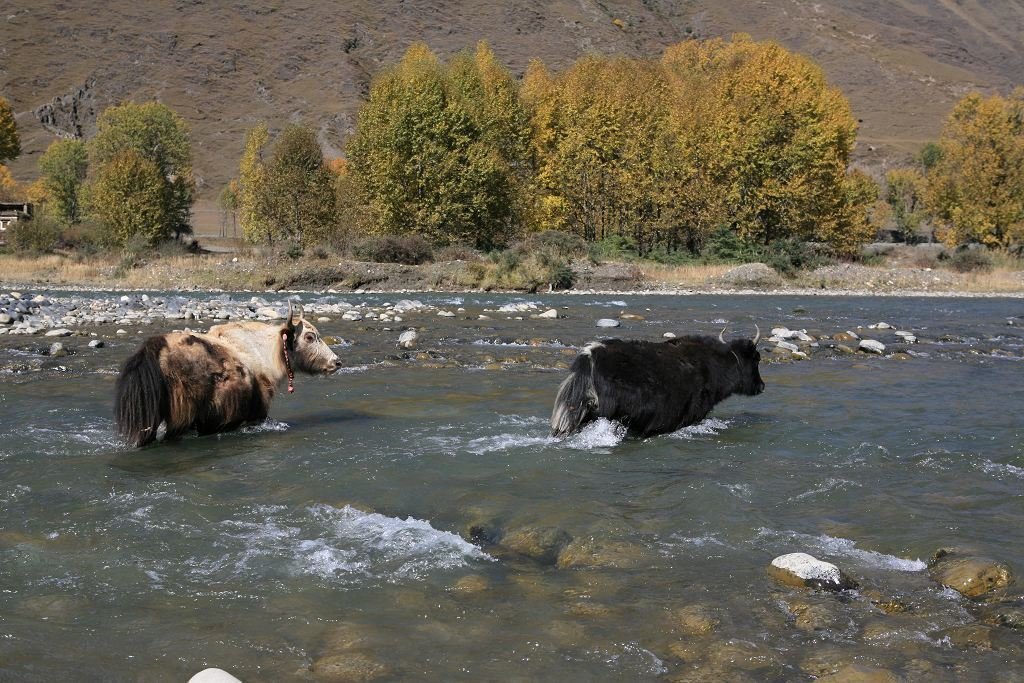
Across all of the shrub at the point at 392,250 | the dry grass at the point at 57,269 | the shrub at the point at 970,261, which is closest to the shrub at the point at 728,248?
the shrub at the point at 970,261

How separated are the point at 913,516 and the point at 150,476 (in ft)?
21.6

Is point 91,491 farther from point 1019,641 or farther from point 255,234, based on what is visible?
point 255,234

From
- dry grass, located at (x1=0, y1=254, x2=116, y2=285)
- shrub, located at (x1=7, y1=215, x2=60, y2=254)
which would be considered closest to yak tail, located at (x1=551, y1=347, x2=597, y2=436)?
dry grass, located at (x1=0, y1=254, x2=116, y2=285)

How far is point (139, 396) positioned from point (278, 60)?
16432cm

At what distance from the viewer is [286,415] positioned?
11188mm

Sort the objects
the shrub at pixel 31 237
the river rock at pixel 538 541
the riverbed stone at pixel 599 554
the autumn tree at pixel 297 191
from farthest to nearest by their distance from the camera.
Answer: the autumn tree at pixel 297 191 < the shrub at pixel 31 237 < the river rock at pixel 538 541 < the riverbed stone at pixel 599 554

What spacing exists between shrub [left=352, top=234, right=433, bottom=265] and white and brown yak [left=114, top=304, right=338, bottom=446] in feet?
109

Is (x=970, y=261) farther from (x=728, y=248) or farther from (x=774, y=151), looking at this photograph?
(x=728, y=248)

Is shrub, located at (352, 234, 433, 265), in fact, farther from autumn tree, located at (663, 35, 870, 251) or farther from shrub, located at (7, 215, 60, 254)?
shrub, located at (7, 215, 60, 254)

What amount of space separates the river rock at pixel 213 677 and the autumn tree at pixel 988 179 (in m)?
57.3

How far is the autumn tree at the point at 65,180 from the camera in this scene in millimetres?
79875

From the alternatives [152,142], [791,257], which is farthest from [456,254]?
[152,142]

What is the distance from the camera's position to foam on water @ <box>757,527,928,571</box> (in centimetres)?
596

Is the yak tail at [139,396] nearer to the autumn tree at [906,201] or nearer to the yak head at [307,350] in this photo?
the yak head at [307,350]
